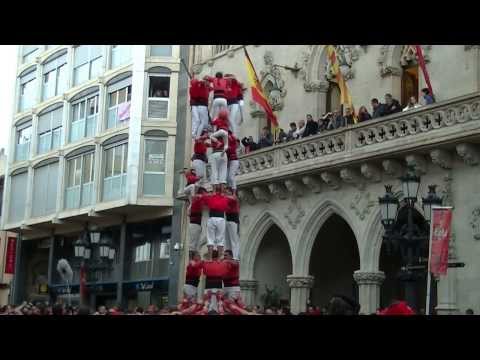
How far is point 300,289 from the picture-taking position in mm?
25234

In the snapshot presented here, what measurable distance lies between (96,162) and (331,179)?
15.6 m

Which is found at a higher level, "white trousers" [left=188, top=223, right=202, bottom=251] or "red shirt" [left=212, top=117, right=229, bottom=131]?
"red shirt" [left=212, top=117, right=229, bottom=131]

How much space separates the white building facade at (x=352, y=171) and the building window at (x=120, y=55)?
535 cm

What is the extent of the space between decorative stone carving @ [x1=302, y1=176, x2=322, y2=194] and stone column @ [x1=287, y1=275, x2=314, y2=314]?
2.63 metres

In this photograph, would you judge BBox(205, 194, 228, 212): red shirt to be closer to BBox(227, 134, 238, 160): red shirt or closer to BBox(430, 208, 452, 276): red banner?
BBox(227, 134, 238, 160): red shirt

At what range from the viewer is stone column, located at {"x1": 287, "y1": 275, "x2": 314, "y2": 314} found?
82.0ft

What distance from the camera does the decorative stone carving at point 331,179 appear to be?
2395cm

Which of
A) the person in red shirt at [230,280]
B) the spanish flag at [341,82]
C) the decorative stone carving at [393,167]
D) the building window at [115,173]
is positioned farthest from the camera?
the building window at [115,173]

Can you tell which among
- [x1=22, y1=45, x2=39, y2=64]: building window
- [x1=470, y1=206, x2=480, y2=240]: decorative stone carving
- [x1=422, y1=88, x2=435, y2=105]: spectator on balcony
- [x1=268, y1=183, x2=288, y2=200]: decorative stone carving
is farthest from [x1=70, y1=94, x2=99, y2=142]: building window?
[x1=470, y1=206, x2=480, y2=240]: decorative stone carving

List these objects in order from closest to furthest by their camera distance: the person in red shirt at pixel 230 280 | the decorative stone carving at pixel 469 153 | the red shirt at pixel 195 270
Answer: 1. the person in red shirt at pixel 230 280
2. the red shirt at pixel 195 270
3. the decorative stone carving at pixel 469 153

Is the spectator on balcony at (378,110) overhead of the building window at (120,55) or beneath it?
beneath

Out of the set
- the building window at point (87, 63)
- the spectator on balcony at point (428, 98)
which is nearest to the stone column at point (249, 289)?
the spectator on balcony at point (428, 98)

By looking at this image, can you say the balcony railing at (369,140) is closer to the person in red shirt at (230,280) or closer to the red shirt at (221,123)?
the red shirt at (221,123)
